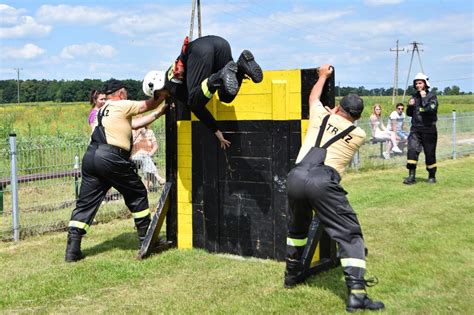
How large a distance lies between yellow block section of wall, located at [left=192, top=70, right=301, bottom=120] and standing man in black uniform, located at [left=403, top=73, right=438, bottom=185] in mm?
6841

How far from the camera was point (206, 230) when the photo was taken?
22.2 ft

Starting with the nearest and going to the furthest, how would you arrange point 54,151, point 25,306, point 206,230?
point 25,306 → point 206,230 → point 54,151

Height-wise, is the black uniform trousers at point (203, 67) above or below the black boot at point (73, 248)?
above

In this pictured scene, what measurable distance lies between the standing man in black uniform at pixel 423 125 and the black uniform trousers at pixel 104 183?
24.5ft

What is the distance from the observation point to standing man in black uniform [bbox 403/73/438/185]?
11.9m

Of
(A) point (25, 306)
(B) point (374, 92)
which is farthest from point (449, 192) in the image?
(B) point (374, 92)

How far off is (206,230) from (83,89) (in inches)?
2665

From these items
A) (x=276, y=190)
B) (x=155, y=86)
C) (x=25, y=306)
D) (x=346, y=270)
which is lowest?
(x=25, y=306)

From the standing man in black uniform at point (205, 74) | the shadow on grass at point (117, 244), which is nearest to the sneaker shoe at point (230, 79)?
the standing man in black uniform at point (205, 74)

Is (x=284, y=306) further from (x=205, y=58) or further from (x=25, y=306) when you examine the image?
(x=205, y=58)

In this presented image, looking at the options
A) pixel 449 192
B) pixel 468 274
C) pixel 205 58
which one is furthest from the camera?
pixel 449 192

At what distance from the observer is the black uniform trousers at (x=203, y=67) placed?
5910 millimetres

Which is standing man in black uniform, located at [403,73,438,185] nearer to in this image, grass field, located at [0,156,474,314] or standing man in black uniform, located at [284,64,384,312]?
grass field, located at [0,156,474,314]

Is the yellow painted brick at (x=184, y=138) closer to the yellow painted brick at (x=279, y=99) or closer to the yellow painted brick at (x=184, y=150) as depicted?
the yellow painted brick at (x=184, y=150)
